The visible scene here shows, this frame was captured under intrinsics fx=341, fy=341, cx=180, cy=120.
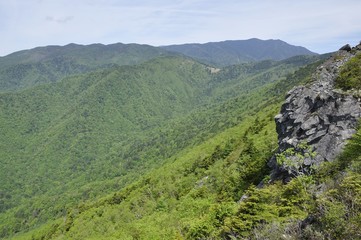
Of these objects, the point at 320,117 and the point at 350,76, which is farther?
the point at 350,76

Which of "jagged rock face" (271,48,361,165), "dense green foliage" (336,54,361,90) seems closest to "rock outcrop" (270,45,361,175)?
"jagged rock face" (271,48,361,165)

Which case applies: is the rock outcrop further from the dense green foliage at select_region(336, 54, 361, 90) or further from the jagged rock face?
the dense green foliage at select_region(336, 54, 361, 90)

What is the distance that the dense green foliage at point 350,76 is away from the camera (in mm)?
48844

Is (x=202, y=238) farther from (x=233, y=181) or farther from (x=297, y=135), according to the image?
(x=233, y=181)

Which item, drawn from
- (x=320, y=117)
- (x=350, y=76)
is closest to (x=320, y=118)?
(x=320, y=117)

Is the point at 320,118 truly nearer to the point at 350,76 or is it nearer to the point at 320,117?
the point at 320,117

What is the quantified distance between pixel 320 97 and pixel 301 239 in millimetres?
30451

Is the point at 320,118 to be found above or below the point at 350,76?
below

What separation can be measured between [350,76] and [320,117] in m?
10.1

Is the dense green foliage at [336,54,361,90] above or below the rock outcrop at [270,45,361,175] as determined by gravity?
above

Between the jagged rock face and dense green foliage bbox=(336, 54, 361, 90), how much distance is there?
60.8 inches

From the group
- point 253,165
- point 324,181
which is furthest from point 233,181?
point 324,181

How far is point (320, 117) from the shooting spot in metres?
46.8

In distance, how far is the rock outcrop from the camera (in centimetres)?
4162
